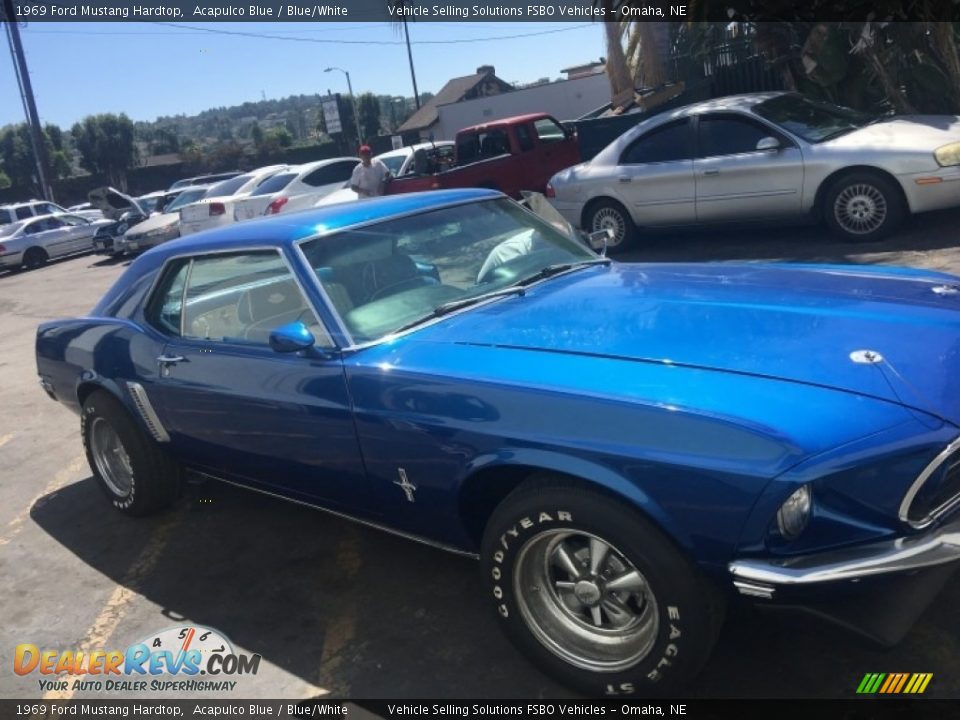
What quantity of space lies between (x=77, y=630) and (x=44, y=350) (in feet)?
6.49

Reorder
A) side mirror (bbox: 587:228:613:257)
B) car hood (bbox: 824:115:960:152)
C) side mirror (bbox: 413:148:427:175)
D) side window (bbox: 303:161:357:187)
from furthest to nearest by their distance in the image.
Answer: side window (bbox: 303:161:357:187) → side mirror (bbox: 413:148:427:175) → car hood (bbox: 824:115:960:152) → side mirror (bbox: 587:228:613:257)

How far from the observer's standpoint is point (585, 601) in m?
2.73

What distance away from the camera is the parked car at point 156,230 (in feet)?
65.7

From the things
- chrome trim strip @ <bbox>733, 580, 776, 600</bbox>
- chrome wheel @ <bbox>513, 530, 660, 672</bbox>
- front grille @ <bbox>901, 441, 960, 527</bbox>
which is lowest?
chrome wheel @ <bbox>513, 530, 660, 672</bbox>

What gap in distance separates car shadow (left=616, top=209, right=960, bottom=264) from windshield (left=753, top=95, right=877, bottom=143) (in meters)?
0.98

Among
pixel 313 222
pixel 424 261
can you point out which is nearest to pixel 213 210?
pixel 313 222

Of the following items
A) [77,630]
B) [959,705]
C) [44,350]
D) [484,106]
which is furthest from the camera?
[484,106]

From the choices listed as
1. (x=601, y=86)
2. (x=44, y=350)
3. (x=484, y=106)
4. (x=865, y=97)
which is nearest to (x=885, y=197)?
(x=865, y=97)

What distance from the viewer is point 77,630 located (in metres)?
3.72

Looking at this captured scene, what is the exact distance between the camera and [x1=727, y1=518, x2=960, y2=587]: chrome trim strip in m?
2.25

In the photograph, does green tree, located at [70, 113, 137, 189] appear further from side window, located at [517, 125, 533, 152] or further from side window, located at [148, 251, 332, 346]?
side window, located at [148, 251, 332, 346]

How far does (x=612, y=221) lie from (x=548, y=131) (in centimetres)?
530

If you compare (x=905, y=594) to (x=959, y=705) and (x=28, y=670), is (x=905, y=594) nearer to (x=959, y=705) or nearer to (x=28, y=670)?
(x=959, y=705)

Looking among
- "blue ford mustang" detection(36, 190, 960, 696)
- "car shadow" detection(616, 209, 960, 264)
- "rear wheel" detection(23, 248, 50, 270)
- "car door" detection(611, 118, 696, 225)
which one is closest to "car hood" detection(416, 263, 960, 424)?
"blue ford mustang" detection(36, 190, 960, 696)
